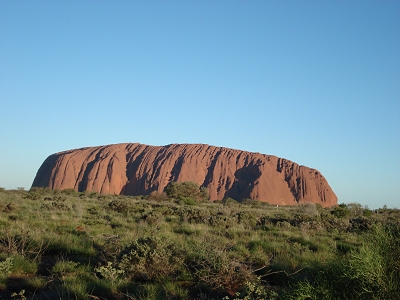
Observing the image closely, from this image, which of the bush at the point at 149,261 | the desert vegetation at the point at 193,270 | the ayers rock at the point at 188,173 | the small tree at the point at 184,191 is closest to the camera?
the desert vegetation at the point at 193,270

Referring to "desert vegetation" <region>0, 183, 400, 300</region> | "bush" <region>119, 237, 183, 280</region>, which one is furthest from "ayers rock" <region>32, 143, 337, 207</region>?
"bush" <region>119, 237, 183, 280</region>

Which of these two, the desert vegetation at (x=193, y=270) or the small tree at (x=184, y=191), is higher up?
the desert vegetation at (x=193, y=270)

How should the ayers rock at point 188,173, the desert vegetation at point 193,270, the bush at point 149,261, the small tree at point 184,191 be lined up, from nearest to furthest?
1. the desert vegetation at point 193,270
2. the bush at point 149,261
3. the small tree at point 184,191
4. the ayers rock at point 188,173

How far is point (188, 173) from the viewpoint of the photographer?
76.5 m

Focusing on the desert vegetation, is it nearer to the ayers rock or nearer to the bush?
the bush

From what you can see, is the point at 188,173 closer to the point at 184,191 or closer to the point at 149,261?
A: the point at 184,191

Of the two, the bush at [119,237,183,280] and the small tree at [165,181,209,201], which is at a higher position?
the bush at [119,237,183,280]

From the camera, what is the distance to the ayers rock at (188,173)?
73.8 m

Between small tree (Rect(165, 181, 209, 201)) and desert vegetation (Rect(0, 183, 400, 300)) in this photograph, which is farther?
small tree (Rect(165, 181, 209, 201))

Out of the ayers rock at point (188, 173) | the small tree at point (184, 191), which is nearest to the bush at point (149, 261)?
the small tree at point (184, 191)

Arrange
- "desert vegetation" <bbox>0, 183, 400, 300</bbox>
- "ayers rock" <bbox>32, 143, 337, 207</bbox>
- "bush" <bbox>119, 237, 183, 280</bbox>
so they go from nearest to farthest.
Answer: "desert vegetation" <bbox>0, 183, 400, 300</bbox>
"bush" <bbox>119, 237, 183, 280</bbox>
"ayers rock" <bbox>32, 143, 337, 207</bbox>

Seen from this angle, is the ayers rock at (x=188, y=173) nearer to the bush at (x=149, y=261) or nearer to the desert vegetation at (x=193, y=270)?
the desert vegetation at (x=193, y=270)

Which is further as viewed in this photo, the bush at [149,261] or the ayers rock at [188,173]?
the ayers rock at [188,173]

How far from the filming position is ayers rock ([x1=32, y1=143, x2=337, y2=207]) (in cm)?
7382
